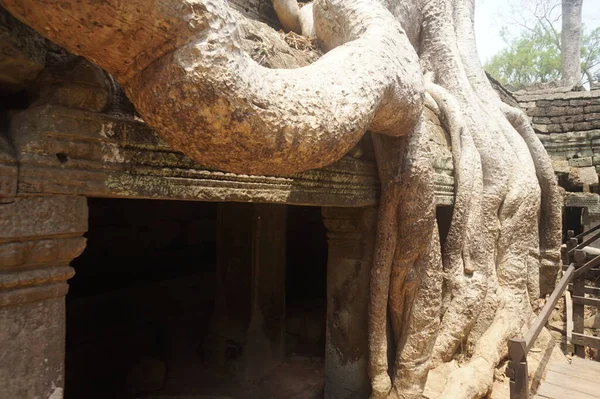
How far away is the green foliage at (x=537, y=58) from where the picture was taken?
20.5 metres

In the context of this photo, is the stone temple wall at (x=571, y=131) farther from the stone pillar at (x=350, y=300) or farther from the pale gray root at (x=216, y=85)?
the pale gray root at (x=216, y=85)

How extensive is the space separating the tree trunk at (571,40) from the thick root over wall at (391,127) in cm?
1350

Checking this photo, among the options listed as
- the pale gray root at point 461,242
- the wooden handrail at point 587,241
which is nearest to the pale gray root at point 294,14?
the pale gray root at point 461,242

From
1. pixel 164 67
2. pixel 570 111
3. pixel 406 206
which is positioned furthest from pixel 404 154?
pixel 570 111

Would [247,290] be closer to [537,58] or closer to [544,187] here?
[544,187]

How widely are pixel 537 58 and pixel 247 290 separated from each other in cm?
2395

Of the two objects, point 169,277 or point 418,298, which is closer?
point 418,298

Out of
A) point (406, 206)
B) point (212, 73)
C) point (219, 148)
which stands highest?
point (212, 73)

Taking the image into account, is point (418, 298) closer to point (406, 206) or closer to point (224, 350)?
point (406, 206)

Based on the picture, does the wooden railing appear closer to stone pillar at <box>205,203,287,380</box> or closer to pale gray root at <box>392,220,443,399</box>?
pale gray root at <box>392,220,443,399</box>

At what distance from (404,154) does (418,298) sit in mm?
1007

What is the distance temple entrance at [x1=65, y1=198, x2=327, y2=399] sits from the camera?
344cm

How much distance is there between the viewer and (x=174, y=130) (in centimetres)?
116

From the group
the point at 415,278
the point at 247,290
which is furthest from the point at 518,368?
the point at 247,290
